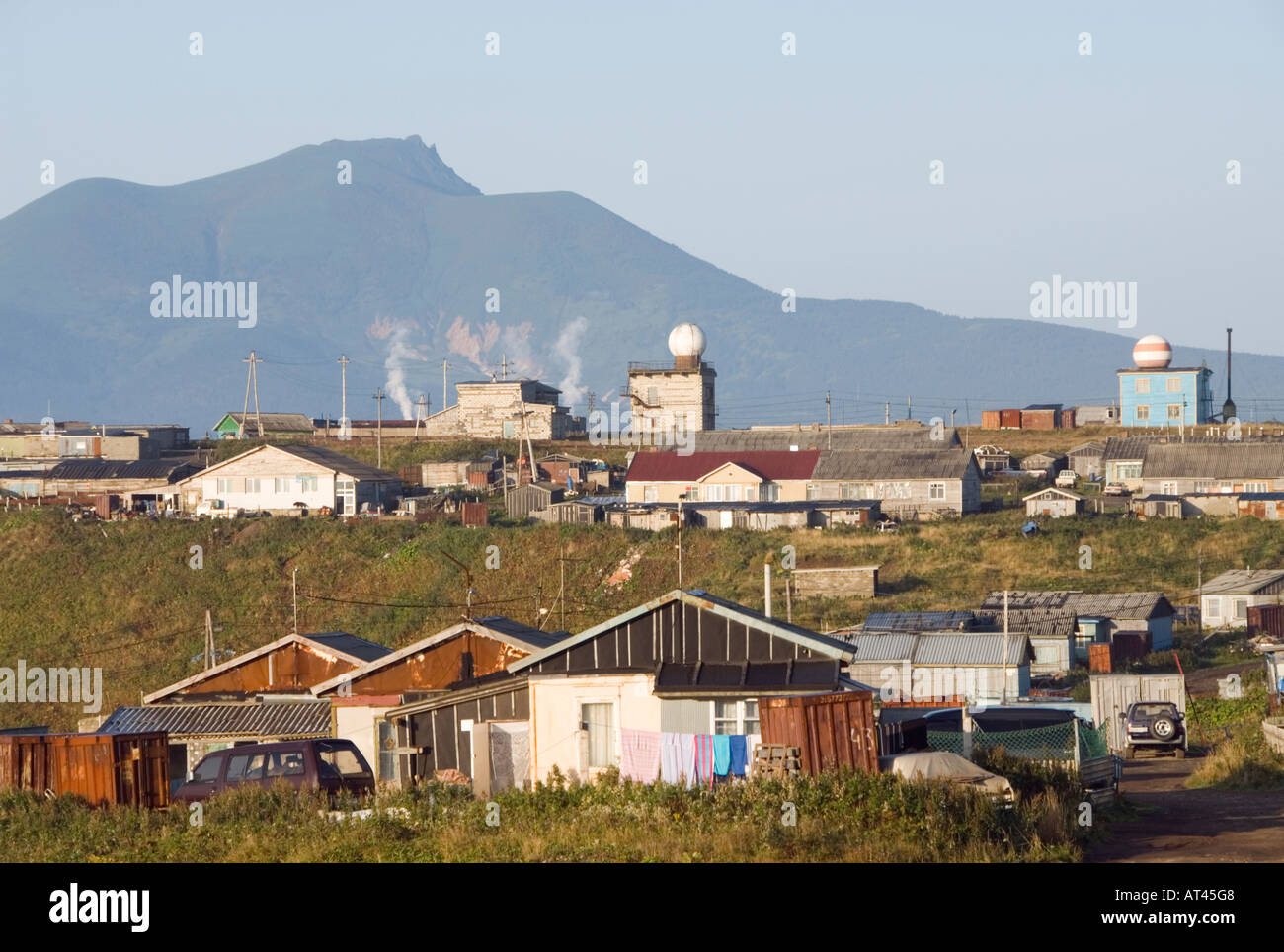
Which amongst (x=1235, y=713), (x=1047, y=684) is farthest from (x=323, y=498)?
(x=1235, y=713)

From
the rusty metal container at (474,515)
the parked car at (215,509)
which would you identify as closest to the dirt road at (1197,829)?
the rusty metal container at (474,515)

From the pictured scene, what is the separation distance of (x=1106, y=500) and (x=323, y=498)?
37.8 meters

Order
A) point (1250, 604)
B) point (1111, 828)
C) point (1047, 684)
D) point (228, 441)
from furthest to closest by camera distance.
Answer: point (228, 441) → point (1250, 604) → point (1047, 684) → point (1111, 828)

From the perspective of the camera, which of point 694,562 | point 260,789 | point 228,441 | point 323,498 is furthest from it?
point 228,441

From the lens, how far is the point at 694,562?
67.2 meters

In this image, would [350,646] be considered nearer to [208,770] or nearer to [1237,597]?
[208,770]

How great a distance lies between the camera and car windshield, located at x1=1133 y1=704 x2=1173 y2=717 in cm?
3369

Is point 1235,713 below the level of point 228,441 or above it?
below

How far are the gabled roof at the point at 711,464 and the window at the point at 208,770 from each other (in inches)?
2336

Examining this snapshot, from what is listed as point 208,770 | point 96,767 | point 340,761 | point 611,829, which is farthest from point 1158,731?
point 96,767

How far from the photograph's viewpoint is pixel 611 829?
18594 millimetres
